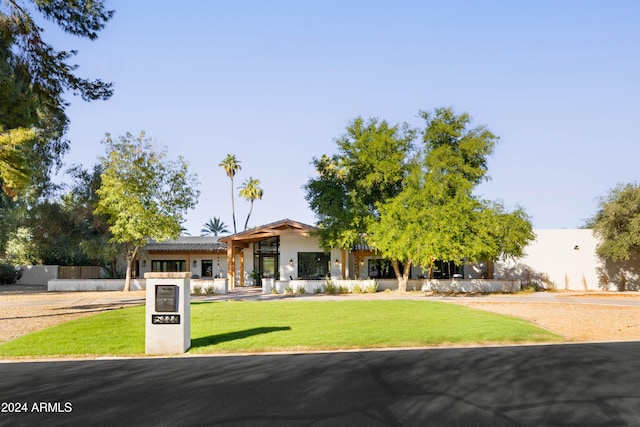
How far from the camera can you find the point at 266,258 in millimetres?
37000

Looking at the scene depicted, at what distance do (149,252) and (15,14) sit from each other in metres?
28.4

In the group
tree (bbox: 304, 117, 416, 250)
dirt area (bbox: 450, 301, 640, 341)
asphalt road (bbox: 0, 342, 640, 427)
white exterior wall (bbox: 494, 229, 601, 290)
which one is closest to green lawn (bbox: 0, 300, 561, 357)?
dirt area (bbox: 450, 301, 640, 341)

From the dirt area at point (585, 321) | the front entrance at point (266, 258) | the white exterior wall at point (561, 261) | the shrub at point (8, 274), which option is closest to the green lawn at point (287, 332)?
the dirt area at point (585, 321)

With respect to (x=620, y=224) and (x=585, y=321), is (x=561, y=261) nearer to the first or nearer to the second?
(x=620, y=224)

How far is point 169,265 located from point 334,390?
39.7 m

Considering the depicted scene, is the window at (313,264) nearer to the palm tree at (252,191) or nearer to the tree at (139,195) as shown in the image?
the tree at (139,195)

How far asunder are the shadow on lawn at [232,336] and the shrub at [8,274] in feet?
115

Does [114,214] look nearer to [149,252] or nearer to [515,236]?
[149,252]

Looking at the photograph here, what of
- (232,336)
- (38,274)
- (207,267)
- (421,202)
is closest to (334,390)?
(232,336)

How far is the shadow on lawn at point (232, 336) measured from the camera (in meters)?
10.5

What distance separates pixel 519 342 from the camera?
1070 cm

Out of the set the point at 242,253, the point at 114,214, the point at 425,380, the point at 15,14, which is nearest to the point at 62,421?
the point at 425,380

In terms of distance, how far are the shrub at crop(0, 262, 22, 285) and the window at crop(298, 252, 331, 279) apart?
959 inches

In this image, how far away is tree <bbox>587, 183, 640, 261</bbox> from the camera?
3062 centimetres
